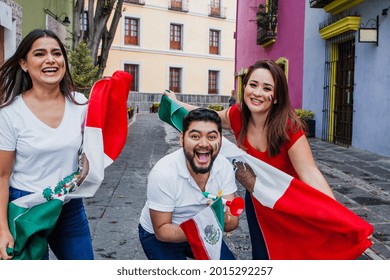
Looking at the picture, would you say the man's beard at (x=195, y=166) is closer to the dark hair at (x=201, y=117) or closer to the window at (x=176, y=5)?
the dark hair at (x=201, y=117)

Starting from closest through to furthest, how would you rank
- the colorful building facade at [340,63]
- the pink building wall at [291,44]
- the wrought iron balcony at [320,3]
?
the colorful building facade at [340,63]
the wrought iron balcony at [320,3]
the pink building wall at [291,44]

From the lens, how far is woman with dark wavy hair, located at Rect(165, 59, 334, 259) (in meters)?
2.63

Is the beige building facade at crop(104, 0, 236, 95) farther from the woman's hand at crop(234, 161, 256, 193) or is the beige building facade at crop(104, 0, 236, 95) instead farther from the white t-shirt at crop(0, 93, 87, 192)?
the white t-shirt at crop(0, 93, 87, 192)

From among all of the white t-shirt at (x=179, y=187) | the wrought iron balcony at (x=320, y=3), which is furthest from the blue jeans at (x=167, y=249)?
the wrought iron balcony at (x=320, y=3)

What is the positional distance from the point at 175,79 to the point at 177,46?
7.19 feet

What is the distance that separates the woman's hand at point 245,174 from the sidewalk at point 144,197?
1.19 meters

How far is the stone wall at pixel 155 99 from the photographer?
1186 inches

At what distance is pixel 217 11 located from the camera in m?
33.8

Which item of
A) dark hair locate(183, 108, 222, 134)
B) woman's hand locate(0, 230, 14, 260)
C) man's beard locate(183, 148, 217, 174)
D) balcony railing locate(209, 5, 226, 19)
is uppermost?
balcony railing locate(209, 5, 226, 19)

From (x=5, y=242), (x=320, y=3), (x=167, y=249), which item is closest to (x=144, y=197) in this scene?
(x=167, y=249)

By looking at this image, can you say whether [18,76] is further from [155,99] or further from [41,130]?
[155,99]

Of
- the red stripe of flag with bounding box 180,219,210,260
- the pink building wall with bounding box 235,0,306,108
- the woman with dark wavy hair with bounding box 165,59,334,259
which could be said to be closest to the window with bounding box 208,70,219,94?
the pink building wall with bounding box 235,0,306,108

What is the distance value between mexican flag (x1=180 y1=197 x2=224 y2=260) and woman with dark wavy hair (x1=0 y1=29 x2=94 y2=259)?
530 mm
